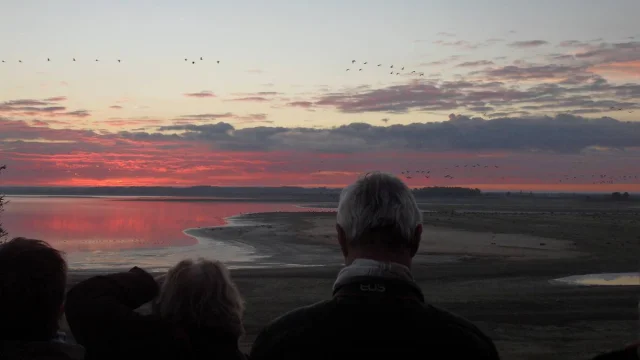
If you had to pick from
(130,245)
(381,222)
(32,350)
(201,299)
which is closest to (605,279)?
(201,299)

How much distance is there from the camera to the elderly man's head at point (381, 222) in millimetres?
2369

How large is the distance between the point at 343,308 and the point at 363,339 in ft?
0.41

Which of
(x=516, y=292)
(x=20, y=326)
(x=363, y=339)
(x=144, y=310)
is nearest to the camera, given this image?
(x=363, y=339)

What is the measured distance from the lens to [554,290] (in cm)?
1423

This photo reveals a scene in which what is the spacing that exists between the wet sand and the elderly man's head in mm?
6545

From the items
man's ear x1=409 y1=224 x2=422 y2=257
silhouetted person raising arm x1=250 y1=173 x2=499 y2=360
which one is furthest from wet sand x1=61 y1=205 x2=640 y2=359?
silhouetted person raising arm x1=250 y1=173 x2=499 y2=360

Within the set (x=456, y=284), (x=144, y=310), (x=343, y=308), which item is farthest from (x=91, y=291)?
(x=456, y=284)

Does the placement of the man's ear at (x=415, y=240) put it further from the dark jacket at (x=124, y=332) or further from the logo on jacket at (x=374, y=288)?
the dark jacket at (x=124, y=332)

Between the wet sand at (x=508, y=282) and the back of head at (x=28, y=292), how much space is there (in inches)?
243

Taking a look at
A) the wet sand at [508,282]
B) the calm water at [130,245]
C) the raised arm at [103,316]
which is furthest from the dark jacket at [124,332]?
the calm water at [130,245]

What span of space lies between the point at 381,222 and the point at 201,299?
0.98 m

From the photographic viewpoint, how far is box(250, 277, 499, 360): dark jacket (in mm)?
2111

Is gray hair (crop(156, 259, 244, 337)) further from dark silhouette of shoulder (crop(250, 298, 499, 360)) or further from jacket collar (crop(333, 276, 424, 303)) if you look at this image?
jacket collar (crop(333, 276, 424, 303))

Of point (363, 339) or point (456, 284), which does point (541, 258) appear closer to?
point (456, 284)
